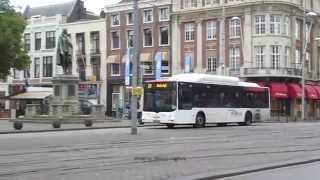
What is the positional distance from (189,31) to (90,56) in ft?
51.5

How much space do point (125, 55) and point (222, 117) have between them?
1693 inches

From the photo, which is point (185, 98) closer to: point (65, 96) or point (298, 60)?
point (65, 96)

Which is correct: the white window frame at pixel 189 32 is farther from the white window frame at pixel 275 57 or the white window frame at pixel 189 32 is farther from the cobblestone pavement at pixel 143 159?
the cobblestone pavement at pixel 143 159

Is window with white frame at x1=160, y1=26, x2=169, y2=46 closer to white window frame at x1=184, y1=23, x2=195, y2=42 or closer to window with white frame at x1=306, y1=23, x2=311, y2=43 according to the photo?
white window frame at x1=184, y1=23, x2=195, y2=42

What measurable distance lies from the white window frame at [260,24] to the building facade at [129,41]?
1195 centimetres

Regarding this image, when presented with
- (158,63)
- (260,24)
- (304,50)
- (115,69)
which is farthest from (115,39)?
(304,50)

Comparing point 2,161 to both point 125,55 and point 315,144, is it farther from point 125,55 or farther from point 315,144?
point 125,55

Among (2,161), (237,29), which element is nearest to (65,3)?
(237,29)

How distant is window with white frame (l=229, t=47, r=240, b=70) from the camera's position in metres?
76.1

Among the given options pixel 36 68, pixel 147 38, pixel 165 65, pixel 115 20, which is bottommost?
pixel 165 65

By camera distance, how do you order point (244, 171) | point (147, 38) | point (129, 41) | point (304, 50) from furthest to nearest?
1. point (147, 38)
2. point (129, 41)
3. point (304, 50)
4. point (244, 171)

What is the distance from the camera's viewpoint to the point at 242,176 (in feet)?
47.0

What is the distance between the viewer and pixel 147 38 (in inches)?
3324

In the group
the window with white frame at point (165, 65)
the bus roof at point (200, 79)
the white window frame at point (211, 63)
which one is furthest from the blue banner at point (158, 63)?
the bus roof at point (200, 79)
